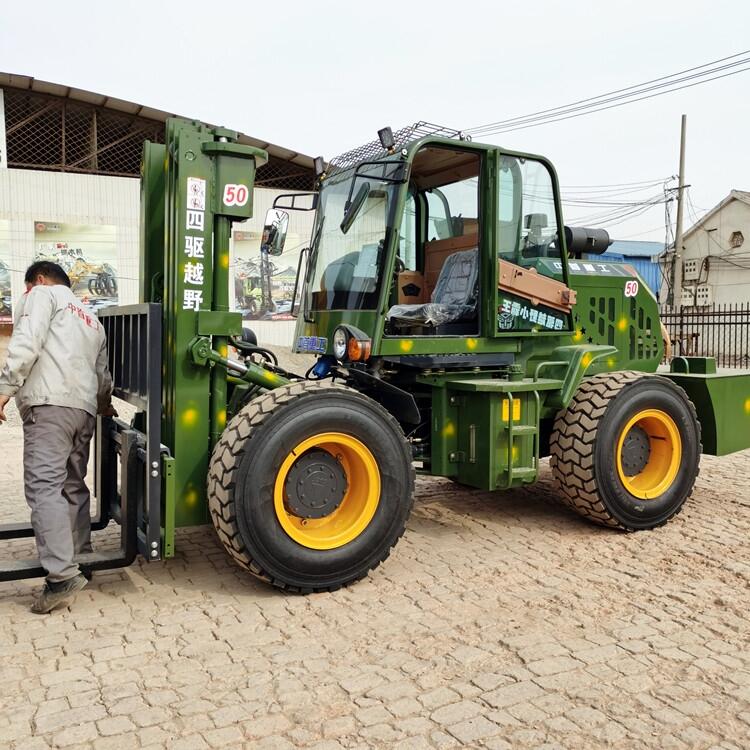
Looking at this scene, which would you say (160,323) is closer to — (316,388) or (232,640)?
(316,388)

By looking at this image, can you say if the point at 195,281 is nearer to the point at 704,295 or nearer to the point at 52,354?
the point at 52,354

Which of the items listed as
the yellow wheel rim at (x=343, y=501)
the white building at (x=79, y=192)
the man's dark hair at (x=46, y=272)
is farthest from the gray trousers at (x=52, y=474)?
the white building at (x=79, y=192)

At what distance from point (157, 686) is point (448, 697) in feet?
4.05

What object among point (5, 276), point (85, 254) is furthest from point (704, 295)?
point (5, 276)

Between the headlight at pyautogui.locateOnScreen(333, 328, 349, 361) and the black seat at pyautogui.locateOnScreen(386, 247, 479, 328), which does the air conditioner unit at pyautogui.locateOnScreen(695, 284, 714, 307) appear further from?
the headlight at pyautogui.locateOnScreen(333, 328, 349, 361)

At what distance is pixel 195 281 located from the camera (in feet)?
14.6

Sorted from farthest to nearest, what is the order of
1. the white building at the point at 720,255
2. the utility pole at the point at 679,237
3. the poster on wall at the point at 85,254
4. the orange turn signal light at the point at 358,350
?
the white building at the point at 720,255 < the utility pole at the point at 679,237 < the poster on wall at the point at 85,254 < the orange turn signal light at the point at 358,350

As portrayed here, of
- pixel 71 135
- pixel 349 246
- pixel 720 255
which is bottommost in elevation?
pixel 349 246

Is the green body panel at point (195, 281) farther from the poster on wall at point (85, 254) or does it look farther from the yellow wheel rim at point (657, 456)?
the poster on wall at point (85, 254)

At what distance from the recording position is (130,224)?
2097 centimetres

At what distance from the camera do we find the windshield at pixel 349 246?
203 inches

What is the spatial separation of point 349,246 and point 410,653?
9.27ft

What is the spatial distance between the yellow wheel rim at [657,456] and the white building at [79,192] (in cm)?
1524

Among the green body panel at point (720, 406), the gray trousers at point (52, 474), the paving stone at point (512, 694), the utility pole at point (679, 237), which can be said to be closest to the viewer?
the paving stone at point (512, 694)
